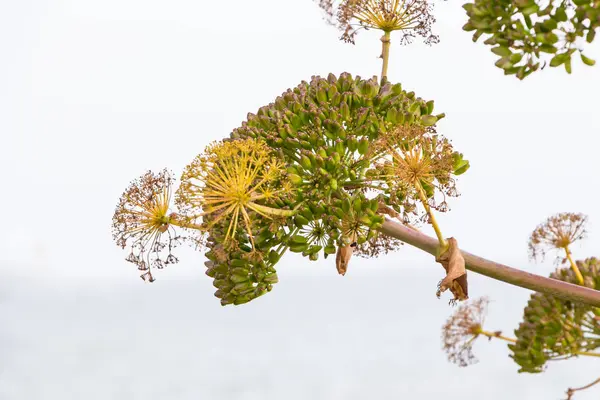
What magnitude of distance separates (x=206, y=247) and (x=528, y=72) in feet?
7.53

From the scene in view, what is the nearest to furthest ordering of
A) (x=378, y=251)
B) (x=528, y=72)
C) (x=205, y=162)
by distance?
(x=528, y=72), (x=205, y=162), (x=378, y=251)

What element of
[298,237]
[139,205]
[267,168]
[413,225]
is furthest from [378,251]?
[139,205]

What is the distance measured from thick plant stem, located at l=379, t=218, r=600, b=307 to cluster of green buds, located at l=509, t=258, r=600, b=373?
0.75 metres

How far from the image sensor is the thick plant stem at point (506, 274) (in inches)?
244

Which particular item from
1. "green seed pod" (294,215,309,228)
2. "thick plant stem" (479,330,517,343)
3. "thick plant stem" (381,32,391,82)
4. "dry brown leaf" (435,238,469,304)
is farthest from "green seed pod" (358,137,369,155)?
"thick plant stem" (479,330,517,343)

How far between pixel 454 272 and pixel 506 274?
1.08 feet

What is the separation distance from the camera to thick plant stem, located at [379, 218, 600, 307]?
6.20m

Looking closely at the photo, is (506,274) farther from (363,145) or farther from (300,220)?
(300,220)

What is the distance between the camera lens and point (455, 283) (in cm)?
624

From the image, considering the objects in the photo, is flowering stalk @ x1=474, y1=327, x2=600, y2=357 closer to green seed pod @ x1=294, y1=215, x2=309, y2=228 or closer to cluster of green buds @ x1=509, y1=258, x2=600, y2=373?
cluster of green buds @ x1=509, y1=258, x2=600, y2=373

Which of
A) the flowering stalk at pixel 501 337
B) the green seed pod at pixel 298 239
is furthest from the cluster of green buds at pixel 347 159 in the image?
the flowering stalk at pixel 501 337

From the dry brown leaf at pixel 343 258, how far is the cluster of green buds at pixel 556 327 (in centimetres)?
146

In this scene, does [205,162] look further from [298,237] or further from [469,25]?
[469,25]

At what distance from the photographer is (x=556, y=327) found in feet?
23.2
